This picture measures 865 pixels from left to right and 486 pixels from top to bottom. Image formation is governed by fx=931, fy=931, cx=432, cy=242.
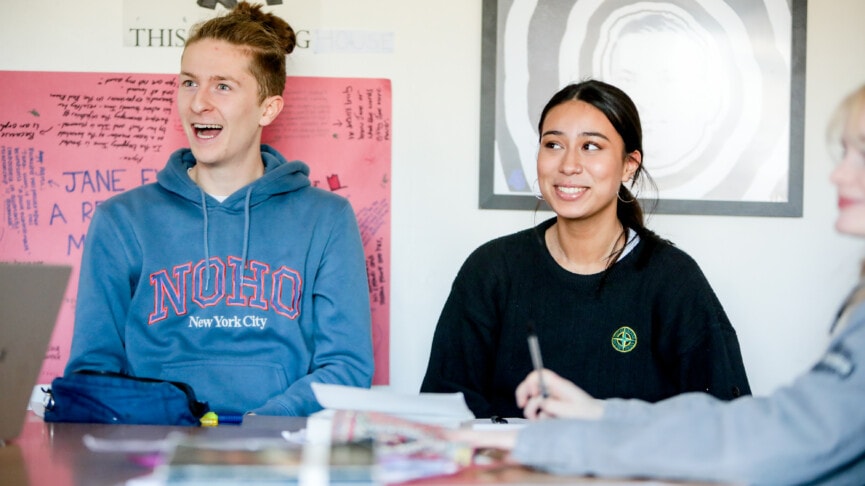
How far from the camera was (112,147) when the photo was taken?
8.67 feet

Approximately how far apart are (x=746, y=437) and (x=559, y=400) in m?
0.34

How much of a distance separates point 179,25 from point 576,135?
1198 mm

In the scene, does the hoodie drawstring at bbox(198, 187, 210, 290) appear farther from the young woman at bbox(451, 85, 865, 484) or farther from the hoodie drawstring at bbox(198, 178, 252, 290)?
the young woman at bbox(451, 85, 865, 484)

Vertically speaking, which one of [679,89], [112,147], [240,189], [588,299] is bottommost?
[588,299]

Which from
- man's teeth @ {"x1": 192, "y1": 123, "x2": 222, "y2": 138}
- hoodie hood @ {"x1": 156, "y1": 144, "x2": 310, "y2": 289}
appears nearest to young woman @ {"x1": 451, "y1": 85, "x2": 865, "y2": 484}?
hoodie hood @ {"x1": 156, "y1": 144, "x2": 310, "y2": 289}

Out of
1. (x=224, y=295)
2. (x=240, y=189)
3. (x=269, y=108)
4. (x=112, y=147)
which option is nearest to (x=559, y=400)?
(x=224, y=295)

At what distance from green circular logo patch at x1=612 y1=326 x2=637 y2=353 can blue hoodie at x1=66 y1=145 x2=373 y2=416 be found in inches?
22.1

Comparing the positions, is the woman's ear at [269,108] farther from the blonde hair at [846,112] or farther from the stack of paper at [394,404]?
the blonde hair at [846,112]

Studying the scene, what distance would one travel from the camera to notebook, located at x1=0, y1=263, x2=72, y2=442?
135 cm

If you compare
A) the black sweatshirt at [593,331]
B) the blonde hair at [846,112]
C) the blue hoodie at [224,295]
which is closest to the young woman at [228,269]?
the blue hoodie at [224,295]

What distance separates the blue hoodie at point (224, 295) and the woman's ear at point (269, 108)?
0.61 feet

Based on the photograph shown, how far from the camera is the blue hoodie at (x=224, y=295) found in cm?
206

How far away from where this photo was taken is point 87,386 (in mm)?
1614

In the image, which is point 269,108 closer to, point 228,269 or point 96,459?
point 228,269
